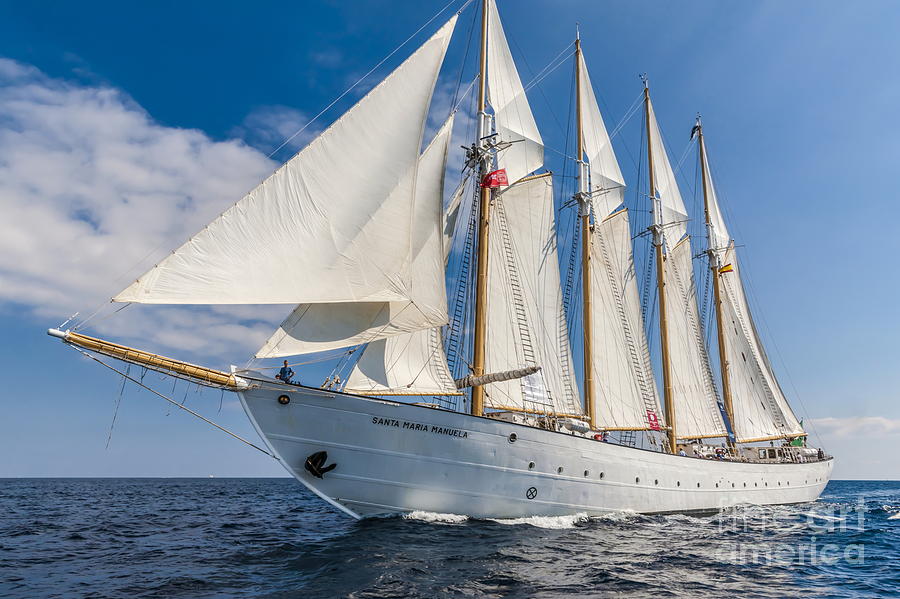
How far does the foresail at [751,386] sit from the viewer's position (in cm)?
3634

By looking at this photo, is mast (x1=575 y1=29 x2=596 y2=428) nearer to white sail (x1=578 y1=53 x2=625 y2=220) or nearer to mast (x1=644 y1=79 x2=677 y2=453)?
white sail (x1=578 y1=53 x2=625 y2=220)

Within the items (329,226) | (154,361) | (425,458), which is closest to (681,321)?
(425,458)

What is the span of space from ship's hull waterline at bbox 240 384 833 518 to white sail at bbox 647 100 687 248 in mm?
21886

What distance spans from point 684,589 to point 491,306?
14142mm

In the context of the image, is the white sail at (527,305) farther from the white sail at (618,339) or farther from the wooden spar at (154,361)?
the wooden spar at (154,361)

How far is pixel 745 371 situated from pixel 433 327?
98.0ft

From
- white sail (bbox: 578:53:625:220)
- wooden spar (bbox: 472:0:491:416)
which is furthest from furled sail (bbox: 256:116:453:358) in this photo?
white sail (bbox: 578:53:625:220)

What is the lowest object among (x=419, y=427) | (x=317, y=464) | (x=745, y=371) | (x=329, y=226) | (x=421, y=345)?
(x=317, y=464)

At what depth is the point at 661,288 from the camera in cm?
3422

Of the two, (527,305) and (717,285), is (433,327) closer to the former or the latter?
(527,305)

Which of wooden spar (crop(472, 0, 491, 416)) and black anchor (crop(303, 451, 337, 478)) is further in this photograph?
wooden spar (crop(472, 0, 491, 416))

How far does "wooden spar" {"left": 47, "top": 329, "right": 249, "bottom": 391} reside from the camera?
13625 millimetres

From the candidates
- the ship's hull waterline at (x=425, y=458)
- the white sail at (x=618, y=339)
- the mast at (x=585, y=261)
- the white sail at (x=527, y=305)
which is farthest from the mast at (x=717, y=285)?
the ship's hull waterline at (x=425, y=458)

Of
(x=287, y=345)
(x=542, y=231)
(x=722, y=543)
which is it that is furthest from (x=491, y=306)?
(x=722, y=543)
